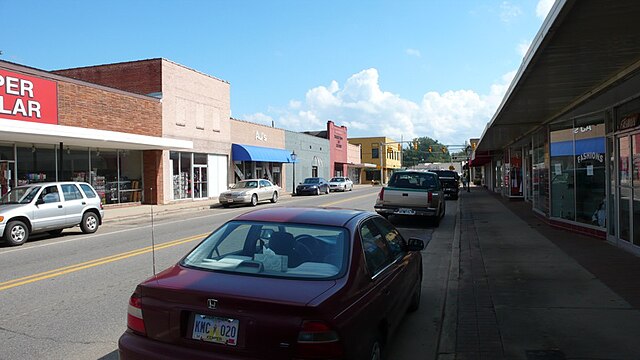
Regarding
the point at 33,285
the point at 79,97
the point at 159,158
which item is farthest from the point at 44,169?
the point at 33,285

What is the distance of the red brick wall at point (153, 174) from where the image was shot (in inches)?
1013

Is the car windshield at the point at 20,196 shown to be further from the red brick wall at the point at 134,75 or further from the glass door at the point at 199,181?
the glass door at the point at 199,181

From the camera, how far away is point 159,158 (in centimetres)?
2588

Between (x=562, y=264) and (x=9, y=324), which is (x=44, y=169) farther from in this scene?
(x=562, y=264)

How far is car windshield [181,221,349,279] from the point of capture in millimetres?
3627

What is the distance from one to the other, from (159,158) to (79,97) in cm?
582

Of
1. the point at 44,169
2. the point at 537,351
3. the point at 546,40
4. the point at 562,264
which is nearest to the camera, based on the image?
the point at 537,351

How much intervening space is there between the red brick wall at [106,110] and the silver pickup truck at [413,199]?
1375cm

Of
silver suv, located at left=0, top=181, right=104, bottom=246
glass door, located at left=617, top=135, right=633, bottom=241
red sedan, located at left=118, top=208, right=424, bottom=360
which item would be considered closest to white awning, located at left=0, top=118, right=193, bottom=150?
silver suv, located at left=0, top=181, right=104, bottom=246

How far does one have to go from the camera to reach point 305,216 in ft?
14.4

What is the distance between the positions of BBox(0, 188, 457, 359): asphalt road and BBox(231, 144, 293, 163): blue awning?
20655 millimetres

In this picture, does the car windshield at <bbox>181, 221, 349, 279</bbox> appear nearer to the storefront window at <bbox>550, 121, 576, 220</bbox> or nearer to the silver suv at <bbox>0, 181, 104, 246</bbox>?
the silver suv at <bbox>0, 181, 104, 246</bbox>

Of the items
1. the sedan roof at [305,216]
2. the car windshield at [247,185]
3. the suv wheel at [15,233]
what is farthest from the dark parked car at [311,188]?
the sedan roof at [305,216]

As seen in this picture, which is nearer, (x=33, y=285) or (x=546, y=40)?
(x=546, y=40)
